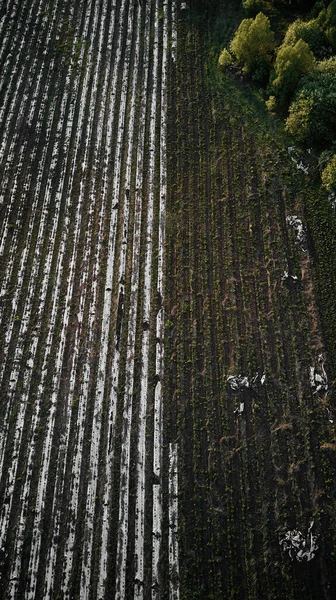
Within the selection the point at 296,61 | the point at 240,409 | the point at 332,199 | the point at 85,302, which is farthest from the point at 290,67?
the point at 240,409

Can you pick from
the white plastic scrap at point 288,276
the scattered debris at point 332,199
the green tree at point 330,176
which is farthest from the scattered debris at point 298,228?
the green tree at point 330,176

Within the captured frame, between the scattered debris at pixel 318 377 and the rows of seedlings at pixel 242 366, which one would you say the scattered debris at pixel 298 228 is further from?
the scattered debris at pixel 318 377

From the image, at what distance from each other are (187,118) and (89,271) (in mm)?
7024

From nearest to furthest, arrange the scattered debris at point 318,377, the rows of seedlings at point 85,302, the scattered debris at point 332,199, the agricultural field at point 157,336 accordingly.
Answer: the agricultural field at point 157,336 → the rows of seedlings at point 85,302 → the scattered debris at point 318,377 → the scattered debris at point 332,199

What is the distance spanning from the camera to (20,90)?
701 inches

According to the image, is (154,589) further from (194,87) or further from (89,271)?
(194,87)

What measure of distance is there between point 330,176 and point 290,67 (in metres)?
4.15

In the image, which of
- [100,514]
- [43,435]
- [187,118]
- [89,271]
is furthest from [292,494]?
[187,118]

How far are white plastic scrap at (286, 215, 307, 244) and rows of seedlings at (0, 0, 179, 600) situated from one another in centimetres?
426

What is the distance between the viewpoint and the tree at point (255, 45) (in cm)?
1581

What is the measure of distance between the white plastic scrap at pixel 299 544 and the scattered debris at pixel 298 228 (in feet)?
26.4

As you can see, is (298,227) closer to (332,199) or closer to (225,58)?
(332,199)

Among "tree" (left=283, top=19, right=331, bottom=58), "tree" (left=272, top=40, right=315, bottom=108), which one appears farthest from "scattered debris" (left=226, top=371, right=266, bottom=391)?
"tree" (left=283, top=19, right=331, bottom=58)

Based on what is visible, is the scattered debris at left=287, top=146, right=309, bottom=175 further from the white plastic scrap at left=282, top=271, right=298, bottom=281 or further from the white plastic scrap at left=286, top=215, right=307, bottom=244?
the white plastic scrap at left=282, top=271, right=298, bottom=281
